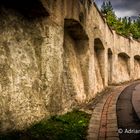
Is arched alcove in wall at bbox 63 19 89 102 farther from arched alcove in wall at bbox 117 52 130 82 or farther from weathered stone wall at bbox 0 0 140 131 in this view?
arched alcove in wall at bbox 117 52 130 82

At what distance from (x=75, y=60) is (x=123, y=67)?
1775cm

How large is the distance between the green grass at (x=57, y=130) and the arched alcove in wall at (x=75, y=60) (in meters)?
1.81

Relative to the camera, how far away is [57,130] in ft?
26.2

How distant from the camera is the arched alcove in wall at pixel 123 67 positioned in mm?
28697

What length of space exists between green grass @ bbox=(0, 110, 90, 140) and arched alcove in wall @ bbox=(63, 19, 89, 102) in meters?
1.81

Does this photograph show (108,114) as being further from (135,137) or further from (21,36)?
(21,36)

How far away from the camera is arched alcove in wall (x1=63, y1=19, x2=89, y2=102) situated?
455 inches

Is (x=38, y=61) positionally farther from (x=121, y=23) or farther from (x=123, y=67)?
(x=121, y=23)

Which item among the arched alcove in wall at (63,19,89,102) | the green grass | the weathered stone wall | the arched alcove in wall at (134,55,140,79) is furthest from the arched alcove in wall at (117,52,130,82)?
the green grass

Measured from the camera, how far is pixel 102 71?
20.9m

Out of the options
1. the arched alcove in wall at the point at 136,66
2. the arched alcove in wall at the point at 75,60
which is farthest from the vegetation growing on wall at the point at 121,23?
the arched alcove in wall at the point at 75,60

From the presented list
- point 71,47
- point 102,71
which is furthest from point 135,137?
point 102,71

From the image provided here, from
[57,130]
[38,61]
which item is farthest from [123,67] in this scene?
[57,130]

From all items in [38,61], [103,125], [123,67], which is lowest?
[103,125]
